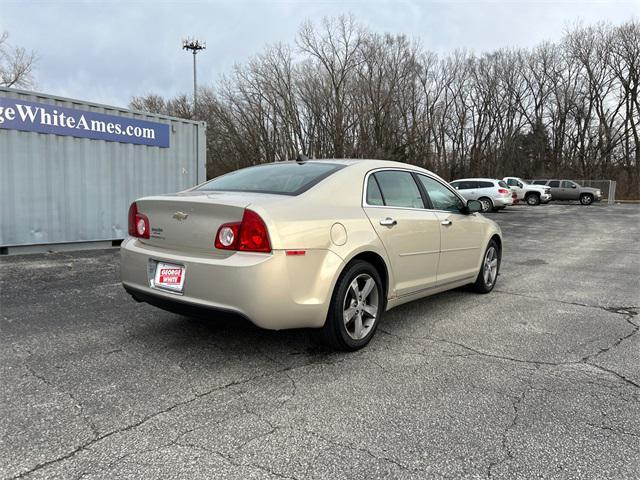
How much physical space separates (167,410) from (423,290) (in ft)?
8.67

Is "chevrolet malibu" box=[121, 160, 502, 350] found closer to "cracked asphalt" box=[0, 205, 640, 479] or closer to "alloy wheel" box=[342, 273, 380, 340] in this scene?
"alloy wheel" box=[342, 273, 380, 340]

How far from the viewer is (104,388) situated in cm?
299

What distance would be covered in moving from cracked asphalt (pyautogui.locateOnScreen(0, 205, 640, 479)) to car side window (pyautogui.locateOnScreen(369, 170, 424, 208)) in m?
1.17

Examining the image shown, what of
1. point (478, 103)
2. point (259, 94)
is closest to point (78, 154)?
point (259, 94)

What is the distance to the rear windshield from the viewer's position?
373 cm

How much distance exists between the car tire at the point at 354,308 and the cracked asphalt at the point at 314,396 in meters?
0.15

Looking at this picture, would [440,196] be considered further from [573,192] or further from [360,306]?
[573,192]

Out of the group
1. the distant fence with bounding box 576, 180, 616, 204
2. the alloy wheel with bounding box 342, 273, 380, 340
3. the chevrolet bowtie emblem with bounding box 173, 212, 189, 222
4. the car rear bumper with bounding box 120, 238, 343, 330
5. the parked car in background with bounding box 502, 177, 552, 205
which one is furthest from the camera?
the distant fence with bounding box 576, 180, 616, 204

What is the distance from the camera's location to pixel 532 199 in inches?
1251

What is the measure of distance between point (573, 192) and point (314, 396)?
120 feet

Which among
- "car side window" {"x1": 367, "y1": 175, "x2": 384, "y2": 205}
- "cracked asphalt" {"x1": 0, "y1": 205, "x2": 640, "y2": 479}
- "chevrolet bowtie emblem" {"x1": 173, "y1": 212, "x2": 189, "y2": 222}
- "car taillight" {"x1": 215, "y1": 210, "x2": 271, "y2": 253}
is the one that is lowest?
"cracked asphalt" {"x1": 0, "y1": 205, "x2": 640, "y2": 479}

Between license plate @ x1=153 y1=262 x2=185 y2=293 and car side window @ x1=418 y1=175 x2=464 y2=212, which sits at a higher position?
car side window @ x1=418 y1=175 x2=464 y2=212

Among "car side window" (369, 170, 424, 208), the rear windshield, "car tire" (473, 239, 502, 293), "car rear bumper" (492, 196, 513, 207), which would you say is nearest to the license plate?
the rear windshield

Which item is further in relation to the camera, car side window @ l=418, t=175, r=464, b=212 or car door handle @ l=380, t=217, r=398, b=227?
car side window @ l=418, t=175, r=464, b=212
